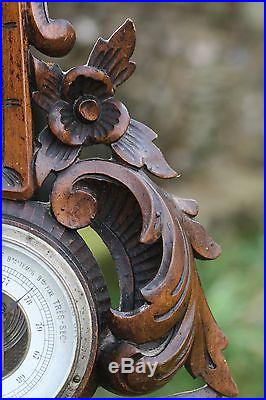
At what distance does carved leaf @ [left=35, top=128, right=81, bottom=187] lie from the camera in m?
0.97

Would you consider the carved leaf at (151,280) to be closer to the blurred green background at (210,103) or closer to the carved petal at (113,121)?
the carved petal at (113,121)

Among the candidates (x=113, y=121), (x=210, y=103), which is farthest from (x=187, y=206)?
(x=210, y=103)

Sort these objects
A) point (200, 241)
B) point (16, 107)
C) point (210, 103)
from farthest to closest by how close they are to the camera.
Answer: point (210, 103)
point (200, 241)
point (16, 107)

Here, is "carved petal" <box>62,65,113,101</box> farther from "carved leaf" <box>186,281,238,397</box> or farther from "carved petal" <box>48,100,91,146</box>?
"carved leaf" <box>186,281,238,397</box>

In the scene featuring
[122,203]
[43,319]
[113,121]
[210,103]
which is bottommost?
[210,103]

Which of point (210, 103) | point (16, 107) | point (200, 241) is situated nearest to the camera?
point (16, 107)

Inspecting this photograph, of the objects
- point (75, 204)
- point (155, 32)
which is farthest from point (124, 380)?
point (155, 32)

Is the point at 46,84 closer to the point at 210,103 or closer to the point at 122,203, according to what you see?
the point at 122,203

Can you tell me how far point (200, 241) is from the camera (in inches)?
42.1

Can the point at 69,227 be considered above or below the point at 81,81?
below

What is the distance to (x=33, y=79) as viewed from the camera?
0.98m

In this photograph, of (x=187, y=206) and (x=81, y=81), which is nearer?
(x=81, y=81)

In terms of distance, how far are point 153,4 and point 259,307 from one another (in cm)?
99

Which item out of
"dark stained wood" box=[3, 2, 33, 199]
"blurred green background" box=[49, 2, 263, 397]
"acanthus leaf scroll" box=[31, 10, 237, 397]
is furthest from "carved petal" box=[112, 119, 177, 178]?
"blurred green background" box=[49, 2, 263, 397]
